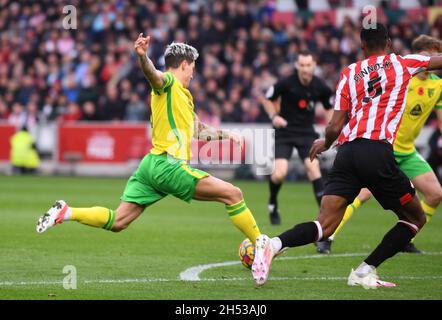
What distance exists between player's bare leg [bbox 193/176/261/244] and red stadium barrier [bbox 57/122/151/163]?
17.2 meters

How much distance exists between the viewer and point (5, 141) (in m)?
27.7

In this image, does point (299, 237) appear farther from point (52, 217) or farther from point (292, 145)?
point (292, 145)

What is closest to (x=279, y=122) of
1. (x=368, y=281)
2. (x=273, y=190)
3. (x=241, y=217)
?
(x=273, y=190)

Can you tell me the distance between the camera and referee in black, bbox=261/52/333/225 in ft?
45.4

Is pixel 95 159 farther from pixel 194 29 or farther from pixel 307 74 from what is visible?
pixel 307 74

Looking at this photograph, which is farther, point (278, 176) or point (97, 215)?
point (278, 176)

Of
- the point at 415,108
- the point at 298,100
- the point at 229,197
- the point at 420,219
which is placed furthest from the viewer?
the point at 298,100

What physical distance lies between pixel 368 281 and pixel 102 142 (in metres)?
19.2

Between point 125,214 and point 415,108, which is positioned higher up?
point 415,108

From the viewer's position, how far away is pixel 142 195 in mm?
8656

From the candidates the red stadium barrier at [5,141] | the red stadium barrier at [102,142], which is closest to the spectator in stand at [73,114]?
the red stadium barrier at [102,142]

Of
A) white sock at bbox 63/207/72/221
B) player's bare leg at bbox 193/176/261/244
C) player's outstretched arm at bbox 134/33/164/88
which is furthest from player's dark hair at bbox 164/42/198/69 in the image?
white sock at bbox 63/207/72/221
